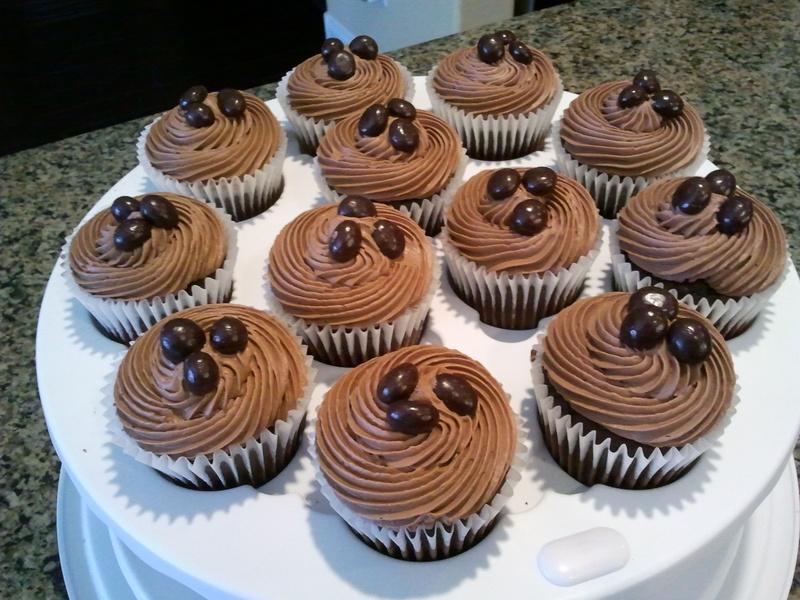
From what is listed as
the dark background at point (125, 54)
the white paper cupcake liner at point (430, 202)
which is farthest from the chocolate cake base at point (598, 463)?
the dark background at point (125, 54)

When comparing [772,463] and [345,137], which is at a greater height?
[345,137]

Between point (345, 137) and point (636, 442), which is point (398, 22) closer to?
point (345, 137)

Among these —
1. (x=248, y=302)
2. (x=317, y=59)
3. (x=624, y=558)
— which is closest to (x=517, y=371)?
(x=624, y=558)

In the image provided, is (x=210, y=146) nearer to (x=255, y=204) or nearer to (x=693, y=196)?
(x=255, y=204)

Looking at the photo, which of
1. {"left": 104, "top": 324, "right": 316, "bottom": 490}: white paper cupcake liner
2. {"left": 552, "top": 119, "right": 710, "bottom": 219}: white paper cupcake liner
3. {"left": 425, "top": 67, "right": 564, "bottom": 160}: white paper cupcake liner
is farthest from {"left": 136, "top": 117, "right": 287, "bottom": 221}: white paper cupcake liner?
{"left": 552, "top": 119, "right": 710, "bottom": 219}: white paper cupcake liner

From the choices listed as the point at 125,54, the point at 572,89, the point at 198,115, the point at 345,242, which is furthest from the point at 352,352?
the point at 125,54

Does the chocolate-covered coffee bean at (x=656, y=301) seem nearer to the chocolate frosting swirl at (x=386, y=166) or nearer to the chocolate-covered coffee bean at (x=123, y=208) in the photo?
the chocolate frosting swirl at (x=386, y=166)
